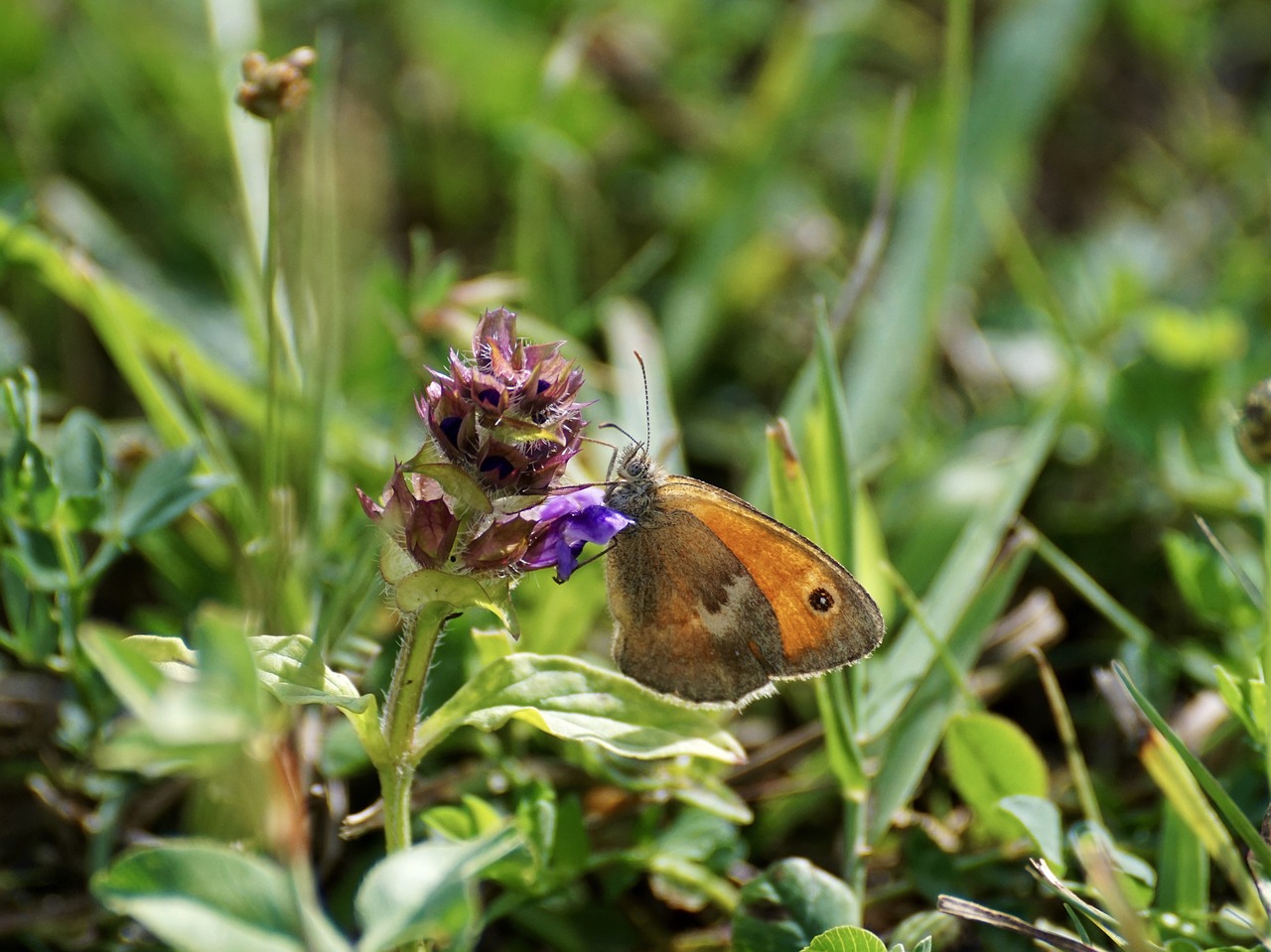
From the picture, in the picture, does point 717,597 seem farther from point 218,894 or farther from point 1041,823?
point 218,894

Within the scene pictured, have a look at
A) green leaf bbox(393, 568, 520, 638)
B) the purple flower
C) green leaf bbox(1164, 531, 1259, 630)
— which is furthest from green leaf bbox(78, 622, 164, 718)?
green leaf bbox(1164, 531, 1259, 630)

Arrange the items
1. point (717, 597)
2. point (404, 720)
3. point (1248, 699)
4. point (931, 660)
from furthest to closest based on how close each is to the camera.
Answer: point (931, 660) < point (717, 597) < point (1248, 699) < point (404, 720)

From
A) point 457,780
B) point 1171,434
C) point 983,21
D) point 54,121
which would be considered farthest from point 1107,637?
point 54,121

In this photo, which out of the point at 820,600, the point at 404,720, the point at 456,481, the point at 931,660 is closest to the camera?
the point at 456,481

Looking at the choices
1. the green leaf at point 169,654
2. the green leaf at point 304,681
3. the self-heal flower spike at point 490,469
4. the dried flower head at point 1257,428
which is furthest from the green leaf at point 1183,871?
the green leaf at point 169,654

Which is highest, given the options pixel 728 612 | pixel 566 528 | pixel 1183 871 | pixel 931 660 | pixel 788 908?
pixel 566 528

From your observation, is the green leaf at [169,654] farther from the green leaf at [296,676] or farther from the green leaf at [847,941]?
the green leaf at [847,941]

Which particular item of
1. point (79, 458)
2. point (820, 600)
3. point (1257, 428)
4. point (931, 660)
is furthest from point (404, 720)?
point (1257, 428)
